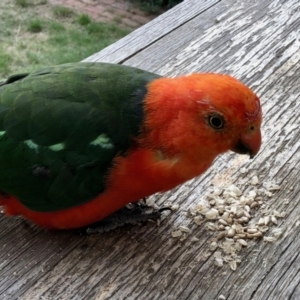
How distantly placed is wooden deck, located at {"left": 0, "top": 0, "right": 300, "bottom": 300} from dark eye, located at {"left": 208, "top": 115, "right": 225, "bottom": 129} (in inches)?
13.1

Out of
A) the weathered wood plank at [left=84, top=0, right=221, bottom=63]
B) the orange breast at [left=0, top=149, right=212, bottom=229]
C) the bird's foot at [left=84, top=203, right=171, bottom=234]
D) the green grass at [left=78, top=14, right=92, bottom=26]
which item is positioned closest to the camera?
the orange breast at [left=0, top=149, right=212, bottom=229]

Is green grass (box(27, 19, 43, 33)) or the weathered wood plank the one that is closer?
the weathered wood plank

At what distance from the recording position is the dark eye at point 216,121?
1321 millimetres

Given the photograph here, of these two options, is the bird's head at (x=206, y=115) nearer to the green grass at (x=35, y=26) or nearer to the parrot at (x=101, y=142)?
the parrot at (x=101, y=142)

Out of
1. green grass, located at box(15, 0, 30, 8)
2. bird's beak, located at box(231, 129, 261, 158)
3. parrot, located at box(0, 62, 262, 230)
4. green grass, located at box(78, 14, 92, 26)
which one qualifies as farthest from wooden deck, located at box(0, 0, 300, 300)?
green grass, located at box(15, 0, 30, 8)

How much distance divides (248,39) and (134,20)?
2951 millimetres

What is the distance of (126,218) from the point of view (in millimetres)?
1548

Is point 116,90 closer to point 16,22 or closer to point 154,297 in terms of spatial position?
point 154,297

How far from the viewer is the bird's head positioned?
50.9 inches

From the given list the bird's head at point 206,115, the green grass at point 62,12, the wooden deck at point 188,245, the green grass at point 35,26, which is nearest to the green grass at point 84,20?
the green grass at point 62,12

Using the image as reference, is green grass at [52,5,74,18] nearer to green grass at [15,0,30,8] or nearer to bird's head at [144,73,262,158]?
green grass at [15,0,30,8]

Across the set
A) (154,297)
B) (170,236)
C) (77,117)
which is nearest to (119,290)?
(154,297)

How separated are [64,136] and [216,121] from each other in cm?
42

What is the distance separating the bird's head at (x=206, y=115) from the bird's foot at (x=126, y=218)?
0.26 meters
